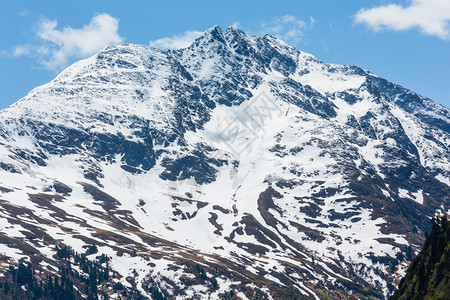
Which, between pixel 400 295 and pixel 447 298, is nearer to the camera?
pixel 447 298

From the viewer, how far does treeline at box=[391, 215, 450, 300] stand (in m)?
136

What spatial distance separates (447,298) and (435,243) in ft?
144

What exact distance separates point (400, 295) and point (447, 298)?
176 ft

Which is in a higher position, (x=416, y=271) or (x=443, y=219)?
(x=443, y=219)

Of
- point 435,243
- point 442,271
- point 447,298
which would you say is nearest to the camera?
point 447,298

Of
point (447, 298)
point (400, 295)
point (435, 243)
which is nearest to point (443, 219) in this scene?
point (435, 243)

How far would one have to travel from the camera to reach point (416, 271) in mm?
163375

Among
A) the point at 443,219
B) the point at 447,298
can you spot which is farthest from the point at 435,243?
the point at 447,298

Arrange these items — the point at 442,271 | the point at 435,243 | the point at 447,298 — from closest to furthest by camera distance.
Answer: the point at 447,298 → the point at 442,271 → the point at 435,243

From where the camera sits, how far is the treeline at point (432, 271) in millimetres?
136375

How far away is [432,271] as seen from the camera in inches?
5901

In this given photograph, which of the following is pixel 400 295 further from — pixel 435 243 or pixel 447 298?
pixel 447 298

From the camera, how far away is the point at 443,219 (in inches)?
6412

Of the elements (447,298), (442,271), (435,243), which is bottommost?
(447,298)
